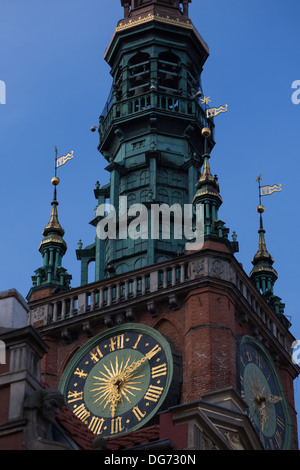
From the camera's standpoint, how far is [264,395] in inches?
1495

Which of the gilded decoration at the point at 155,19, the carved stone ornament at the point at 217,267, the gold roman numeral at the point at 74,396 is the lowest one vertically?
the gold roman numeral at the point at 74,396

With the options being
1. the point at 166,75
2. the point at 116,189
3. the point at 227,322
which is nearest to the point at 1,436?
the point at 227,322

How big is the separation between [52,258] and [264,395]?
26.3ft

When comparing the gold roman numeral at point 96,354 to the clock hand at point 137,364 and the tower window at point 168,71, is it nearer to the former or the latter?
the clock hand at point 137,364

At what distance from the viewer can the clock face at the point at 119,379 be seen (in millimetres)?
36312

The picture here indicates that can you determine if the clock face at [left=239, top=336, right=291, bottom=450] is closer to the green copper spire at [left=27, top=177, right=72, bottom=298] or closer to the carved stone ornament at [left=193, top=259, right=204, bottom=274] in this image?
the carved stone ornament at [left=193, top=259, right=204, bottom=274]

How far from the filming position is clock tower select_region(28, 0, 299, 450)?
120 feet

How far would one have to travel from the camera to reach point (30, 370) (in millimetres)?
21391

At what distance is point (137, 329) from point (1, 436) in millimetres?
17587

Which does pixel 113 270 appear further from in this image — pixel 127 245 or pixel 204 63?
pixel 204 63

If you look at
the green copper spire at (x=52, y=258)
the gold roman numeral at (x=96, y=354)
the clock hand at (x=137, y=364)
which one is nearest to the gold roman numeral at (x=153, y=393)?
the clock hand at (x=137, y=364)

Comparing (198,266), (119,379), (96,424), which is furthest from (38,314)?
(198,266)

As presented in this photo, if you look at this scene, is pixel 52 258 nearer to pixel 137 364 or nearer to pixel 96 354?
pixel 96 354

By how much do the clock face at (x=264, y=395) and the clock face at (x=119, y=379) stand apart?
210 centimetres
